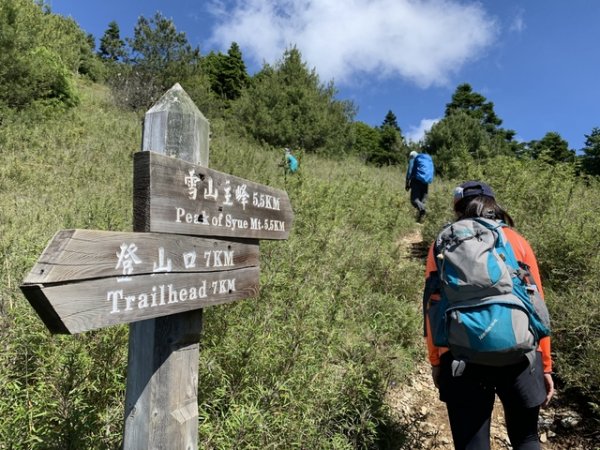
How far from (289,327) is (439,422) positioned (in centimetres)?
→ 166

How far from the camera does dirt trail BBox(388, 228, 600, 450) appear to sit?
3055 mm

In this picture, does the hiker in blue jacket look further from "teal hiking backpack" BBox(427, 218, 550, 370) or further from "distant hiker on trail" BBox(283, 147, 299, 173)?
"teal hiking backpack" BBox(427, 218, 550, 370)

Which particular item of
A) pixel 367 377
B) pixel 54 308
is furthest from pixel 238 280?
pixel 367 377

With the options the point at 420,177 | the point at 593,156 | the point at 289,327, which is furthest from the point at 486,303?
the point at 593,156

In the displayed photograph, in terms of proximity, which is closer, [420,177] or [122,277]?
[122,277]

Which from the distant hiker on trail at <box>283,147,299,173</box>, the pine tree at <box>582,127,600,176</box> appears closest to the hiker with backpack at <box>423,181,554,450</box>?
the distant hiker on trail at <box>283,147,299,173</box>

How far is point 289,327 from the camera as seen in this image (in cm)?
273

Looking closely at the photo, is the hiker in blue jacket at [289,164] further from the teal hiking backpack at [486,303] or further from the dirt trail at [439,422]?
the teal hiking backpack at [486,303]

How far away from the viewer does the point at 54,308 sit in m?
1.04

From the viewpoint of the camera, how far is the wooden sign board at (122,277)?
1055mm

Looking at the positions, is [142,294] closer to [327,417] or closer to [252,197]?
[252,197]

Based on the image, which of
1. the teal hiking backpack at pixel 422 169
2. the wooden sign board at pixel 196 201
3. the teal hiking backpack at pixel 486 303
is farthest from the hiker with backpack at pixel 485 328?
the teal hiking backpack at pixel 422 169

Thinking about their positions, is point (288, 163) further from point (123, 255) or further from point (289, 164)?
point (123, 255)

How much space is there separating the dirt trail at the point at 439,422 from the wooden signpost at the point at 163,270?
1936mm
